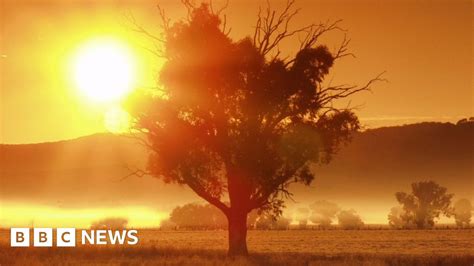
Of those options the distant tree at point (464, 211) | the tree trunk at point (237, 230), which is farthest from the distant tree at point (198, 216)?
the tree trunk at point (237, 230)

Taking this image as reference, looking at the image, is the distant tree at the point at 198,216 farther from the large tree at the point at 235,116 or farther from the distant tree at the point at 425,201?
the large tree at the point at 235,116

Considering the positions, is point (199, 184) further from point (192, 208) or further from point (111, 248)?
point (192, 208)

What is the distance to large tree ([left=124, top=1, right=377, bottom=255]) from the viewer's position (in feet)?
145

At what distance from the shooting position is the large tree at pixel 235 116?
145 ft

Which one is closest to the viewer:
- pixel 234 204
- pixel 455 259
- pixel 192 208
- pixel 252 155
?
pixel 455 259

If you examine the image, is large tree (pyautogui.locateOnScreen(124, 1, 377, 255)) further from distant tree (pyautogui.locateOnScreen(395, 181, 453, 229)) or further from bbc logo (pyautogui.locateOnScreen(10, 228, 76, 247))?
distant tree (pyautogui.locateOnScreen(395, 181, 453, 229))

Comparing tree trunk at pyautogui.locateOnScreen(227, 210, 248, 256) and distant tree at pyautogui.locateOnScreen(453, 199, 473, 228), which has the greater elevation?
distant tree at pyautogui.locateOnScreen(453, 199, 473, 228)

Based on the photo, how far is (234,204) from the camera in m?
46.6

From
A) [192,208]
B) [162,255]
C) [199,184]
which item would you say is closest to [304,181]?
[199,184]

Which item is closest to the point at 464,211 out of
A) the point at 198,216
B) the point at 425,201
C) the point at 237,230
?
the point at 425,201

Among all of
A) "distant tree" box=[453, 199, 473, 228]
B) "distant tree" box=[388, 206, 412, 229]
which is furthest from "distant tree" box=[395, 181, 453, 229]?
"distant tree" box=[453, 199, 473, 228]

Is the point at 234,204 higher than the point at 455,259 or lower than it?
higher

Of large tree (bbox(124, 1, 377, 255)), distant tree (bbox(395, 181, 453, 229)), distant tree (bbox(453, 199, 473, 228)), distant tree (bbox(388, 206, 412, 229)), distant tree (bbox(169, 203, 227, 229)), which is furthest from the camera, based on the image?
distant tree (bbox(453, 199, 473, 228))

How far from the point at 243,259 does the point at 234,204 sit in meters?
6.00
